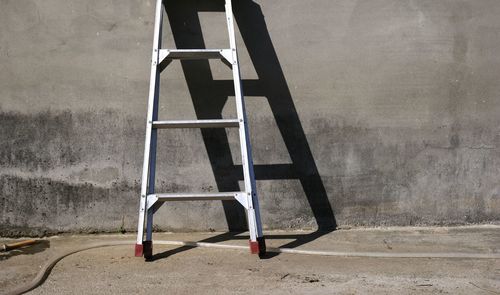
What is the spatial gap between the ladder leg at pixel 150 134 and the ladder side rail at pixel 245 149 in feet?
1.39

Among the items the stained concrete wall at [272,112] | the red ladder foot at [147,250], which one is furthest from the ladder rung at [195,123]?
the red ladder foot at [147,250]

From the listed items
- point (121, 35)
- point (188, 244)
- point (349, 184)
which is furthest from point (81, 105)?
point (349, 184)

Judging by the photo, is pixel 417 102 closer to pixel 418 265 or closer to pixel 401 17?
pixel 401 17

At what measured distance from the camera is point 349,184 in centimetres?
344

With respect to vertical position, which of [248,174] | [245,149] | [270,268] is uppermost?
[245,149]

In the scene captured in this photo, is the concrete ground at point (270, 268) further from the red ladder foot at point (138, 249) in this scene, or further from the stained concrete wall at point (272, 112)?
the stained concrete wall at point (272, 112)

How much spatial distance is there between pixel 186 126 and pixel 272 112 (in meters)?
0.64

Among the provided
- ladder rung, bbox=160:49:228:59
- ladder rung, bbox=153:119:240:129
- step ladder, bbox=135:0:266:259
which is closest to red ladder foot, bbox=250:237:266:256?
step ladder, bbox=135:0:266:259

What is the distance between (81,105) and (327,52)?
5.19 ft

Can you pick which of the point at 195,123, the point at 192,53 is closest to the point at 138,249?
the point at 195,123

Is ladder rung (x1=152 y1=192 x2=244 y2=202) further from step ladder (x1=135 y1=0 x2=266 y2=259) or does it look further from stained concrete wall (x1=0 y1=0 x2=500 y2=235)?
stained concrete wall (x1=0 y1=0 x2=500 y2=235)

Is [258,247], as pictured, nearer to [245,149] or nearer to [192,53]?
[245,149]

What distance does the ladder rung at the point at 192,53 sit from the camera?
305cm

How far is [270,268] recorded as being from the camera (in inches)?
108
